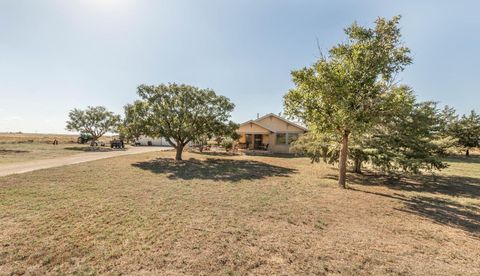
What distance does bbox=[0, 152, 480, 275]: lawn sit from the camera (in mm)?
3975

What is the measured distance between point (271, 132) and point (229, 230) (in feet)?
77.9

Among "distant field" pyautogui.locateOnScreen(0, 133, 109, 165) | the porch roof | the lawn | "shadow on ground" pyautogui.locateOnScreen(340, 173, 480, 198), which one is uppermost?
the porch roof

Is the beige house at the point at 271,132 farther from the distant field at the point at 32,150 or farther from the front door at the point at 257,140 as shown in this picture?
the distant field at the point at 32,150

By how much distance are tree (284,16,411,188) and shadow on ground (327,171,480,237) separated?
3210 millimetres

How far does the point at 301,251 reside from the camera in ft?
14.7

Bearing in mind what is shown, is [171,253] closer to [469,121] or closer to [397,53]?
[397,53]

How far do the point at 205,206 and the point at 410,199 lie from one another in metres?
7.84

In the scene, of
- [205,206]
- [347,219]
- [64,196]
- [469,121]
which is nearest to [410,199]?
[347,219]

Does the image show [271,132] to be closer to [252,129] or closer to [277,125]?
[277,125]

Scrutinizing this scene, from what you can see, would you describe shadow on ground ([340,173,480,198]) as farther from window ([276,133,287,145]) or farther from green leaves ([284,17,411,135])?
window ([276,133,287,145])

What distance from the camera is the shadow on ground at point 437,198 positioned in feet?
21.8

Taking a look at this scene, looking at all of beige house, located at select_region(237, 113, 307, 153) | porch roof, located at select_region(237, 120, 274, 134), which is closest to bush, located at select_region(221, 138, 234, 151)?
beige house, located at select_region(237, 113, 307, 153)

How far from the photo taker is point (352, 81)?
29.9 ft

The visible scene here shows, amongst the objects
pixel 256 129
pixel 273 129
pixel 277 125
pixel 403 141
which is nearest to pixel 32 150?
pixel 256 129
